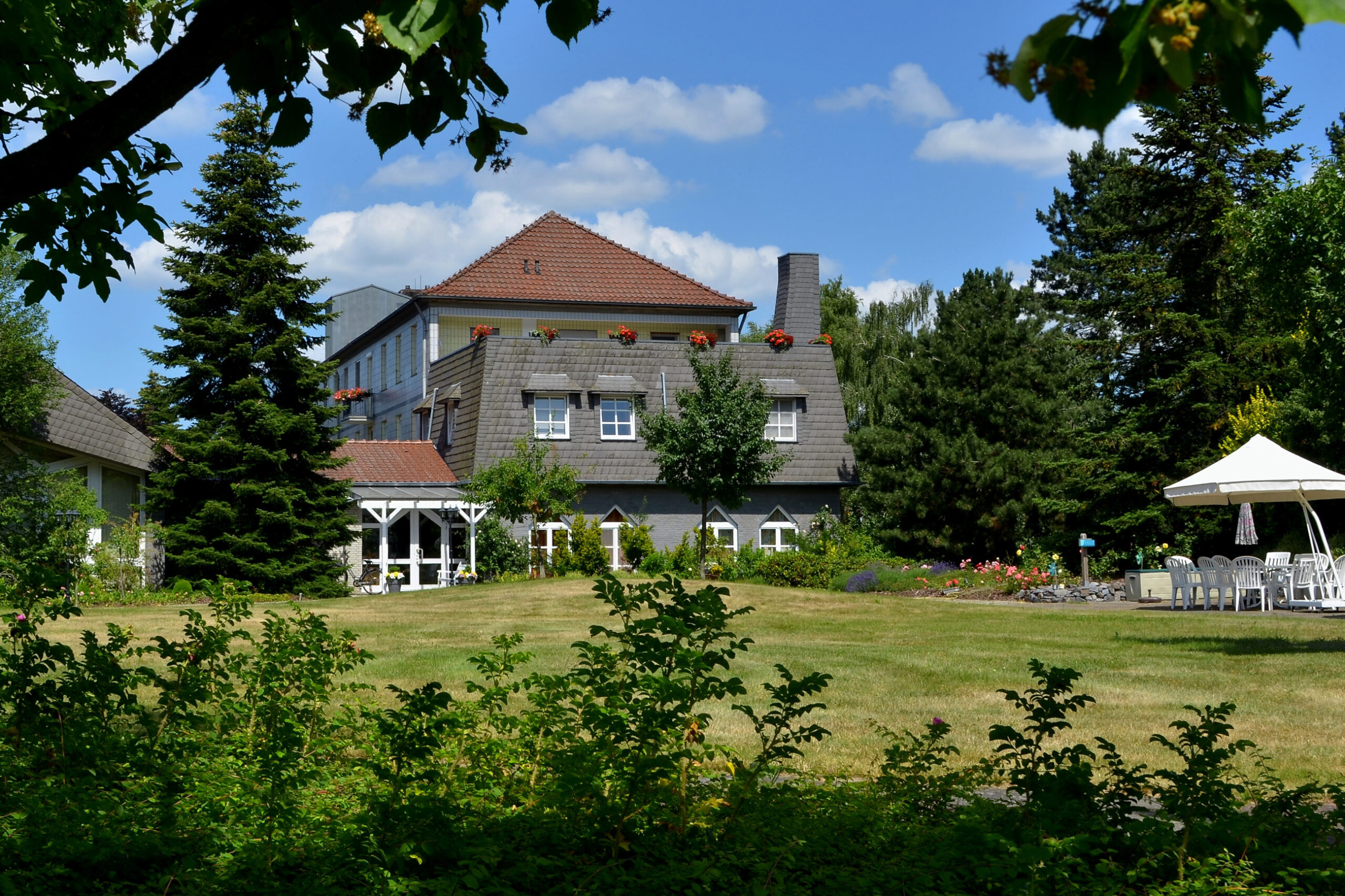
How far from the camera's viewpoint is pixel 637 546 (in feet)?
93.4

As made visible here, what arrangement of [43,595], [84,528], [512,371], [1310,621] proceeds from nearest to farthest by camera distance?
[43,595] → [1310,621] → [84,528] → [512,371]

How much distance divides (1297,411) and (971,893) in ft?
77.7

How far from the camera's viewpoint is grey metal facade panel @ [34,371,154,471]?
2378cm

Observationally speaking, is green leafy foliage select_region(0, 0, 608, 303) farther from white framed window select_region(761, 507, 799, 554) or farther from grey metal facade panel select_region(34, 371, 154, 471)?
white framed window select_region(761, 507, 799, 554)

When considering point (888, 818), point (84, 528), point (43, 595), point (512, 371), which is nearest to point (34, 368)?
point (84, 528)

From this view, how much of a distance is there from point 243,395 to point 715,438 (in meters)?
9.84

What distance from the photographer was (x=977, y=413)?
32219 millimetres

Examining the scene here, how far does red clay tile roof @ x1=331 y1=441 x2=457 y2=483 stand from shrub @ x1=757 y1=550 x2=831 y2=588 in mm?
9717

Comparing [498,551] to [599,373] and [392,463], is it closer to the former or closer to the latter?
[392,463]

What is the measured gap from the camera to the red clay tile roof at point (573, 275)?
126ft

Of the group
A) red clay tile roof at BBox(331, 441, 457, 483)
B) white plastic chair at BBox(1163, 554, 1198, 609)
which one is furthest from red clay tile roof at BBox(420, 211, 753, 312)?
white plastic chair at BBox(1163, 554, 1198, 609)

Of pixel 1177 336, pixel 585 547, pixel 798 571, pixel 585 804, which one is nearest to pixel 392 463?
pixel 585 547

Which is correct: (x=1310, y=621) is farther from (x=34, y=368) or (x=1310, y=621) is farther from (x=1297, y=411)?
(x=34, y=368)

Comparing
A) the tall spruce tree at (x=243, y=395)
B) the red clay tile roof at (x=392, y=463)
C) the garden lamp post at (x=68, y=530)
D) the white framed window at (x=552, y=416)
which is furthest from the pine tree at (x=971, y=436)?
the garden lamp post at (x=68, y=530)
